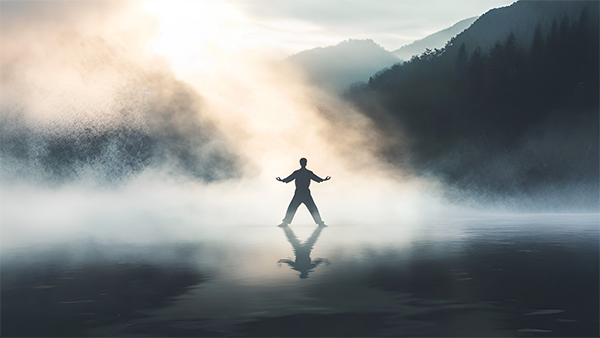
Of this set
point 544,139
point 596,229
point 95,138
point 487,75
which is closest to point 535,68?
point 487,75

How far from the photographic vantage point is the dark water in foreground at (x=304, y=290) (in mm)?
6605

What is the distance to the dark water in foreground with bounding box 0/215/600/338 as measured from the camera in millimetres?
6605

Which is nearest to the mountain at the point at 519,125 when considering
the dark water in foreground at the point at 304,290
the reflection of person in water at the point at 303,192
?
the reflection of person in water at the point at 303,192

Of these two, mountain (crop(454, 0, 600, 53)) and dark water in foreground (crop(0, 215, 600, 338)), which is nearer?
dark water in foreground (crop(0, 215, 600, 338))

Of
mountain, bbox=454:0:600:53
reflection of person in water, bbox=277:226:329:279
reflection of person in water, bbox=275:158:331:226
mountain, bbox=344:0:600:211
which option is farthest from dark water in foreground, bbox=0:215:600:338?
mountain, bbox=454:0:600:53

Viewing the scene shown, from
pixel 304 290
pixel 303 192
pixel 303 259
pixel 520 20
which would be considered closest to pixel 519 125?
pixel 520 20

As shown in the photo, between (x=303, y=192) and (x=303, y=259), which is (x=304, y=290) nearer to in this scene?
(x=303, y=259)

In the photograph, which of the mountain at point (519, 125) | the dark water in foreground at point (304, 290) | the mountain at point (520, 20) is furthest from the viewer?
the mountain at point (520, 20)

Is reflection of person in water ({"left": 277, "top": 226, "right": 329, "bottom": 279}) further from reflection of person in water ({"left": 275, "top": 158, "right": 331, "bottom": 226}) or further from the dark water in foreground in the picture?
reflection of person in water ({"left": 275, "top": 158, "right": 331, "bottom": 226})

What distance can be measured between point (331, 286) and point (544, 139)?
55.3m

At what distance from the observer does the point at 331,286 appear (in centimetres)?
904

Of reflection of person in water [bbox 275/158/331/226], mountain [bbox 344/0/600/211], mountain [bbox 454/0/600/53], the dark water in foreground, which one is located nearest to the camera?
the dark water in foreground

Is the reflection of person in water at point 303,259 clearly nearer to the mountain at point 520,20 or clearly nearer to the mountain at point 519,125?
the mountain at point 519,125

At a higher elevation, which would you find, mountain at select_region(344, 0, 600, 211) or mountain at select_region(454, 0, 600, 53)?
mountain at select_region(454, 0, 600, 53)
